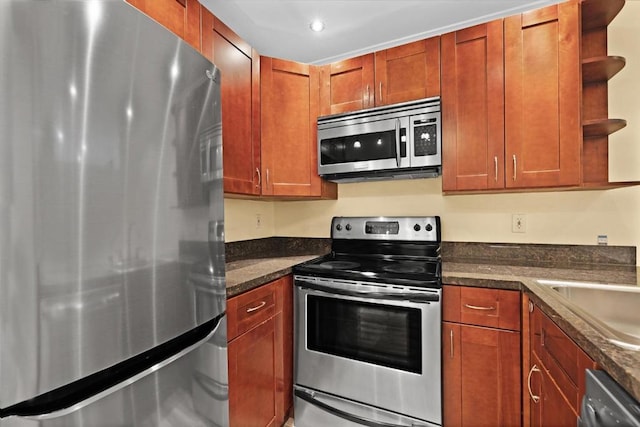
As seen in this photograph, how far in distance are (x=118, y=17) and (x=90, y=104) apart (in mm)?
239

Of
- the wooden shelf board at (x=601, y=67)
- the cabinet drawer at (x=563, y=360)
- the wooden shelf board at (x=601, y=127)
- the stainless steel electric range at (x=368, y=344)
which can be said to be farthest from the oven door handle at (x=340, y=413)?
the wooden shelf board at (x=601, y=67)

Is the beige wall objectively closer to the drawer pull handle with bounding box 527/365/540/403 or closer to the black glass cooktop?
the black glass cooktop

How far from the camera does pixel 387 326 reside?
1671 millimetres

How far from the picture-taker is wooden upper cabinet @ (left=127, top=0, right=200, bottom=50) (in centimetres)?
125

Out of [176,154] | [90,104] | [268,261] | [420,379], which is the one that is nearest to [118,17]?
[90,104]

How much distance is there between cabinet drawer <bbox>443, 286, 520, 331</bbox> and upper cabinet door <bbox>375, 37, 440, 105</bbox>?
3.90ft

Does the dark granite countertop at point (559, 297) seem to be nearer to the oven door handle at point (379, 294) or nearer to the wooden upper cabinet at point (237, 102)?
the oven door handle at point (379, 294)

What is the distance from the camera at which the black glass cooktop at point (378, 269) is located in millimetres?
1630

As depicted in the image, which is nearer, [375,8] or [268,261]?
[375,8]

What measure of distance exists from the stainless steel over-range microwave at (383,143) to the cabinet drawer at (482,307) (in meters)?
0.78

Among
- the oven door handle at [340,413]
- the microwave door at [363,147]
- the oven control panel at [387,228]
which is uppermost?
the microwave door at [363,147]

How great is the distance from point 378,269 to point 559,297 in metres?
0.85

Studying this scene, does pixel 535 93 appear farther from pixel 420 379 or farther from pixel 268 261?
pixel 268 261

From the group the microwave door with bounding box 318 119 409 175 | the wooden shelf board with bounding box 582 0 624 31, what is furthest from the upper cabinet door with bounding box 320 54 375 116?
the wooden shelf board with bounding box 582 0 624 31
